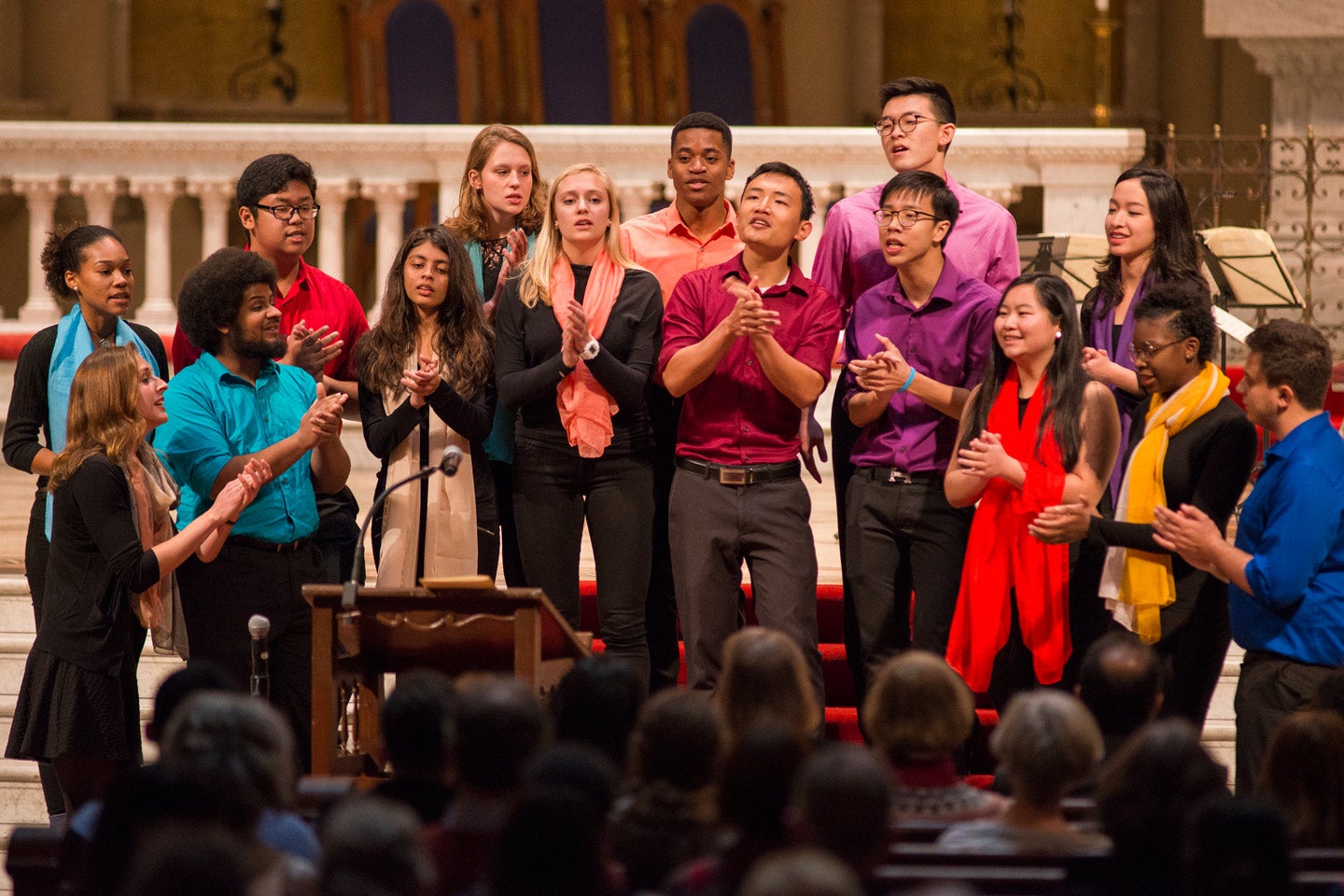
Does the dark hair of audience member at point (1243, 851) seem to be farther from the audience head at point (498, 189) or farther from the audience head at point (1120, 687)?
the audience head at point (498, 189)

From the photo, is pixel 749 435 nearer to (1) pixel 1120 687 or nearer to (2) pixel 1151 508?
(2) pixel 1151 508

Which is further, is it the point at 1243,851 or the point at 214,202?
the point at 214,202

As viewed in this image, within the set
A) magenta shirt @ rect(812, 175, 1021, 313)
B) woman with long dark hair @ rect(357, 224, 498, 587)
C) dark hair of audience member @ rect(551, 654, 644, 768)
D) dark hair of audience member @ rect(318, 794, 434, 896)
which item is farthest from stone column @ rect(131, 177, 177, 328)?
dark hair of audience member @ rect(318, 794, 434, 896)

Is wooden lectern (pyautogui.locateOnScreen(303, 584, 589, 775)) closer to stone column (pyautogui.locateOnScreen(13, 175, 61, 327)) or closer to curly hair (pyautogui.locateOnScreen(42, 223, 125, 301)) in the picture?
curly hair (pyautogui.locateOnScreen(42, 223, 125, 301))

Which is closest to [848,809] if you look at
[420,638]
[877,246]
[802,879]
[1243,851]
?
[802,879]

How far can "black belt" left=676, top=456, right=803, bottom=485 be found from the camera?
449 cm

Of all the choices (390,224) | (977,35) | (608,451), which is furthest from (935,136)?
(977,35)

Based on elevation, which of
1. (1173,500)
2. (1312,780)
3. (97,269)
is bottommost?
(1312,780)

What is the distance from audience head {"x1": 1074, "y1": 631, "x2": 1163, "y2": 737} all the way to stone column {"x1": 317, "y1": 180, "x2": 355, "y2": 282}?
5.11m

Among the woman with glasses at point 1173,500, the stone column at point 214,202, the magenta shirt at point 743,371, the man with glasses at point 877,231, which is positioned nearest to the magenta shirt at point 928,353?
the magenta shirt at point 743,371

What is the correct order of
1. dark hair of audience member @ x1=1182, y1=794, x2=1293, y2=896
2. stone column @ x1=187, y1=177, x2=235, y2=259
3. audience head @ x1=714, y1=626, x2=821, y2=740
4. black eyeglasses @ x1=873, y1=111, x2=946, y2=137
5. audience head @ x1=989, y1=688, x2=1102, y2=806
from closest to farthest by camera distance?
1. dark hair of audience member @ x1=1182, y1=794, x2=1293, y2=896
2. audience head @ x1=989, y1=688, x2=1102, y2=806
3. audience head @ x1=714, y1=626, x2=821, y2=740
4. black eyeglasses @ x1=873, y1=111, x2=946, y2=137
5. stone column @ x1=187, y1=177, x2=235, y2=259

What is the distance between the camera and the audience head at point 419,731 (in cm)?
296

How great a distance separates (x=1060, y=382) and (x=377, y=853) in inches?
96.3

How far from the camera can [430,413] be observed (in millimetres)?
4609
